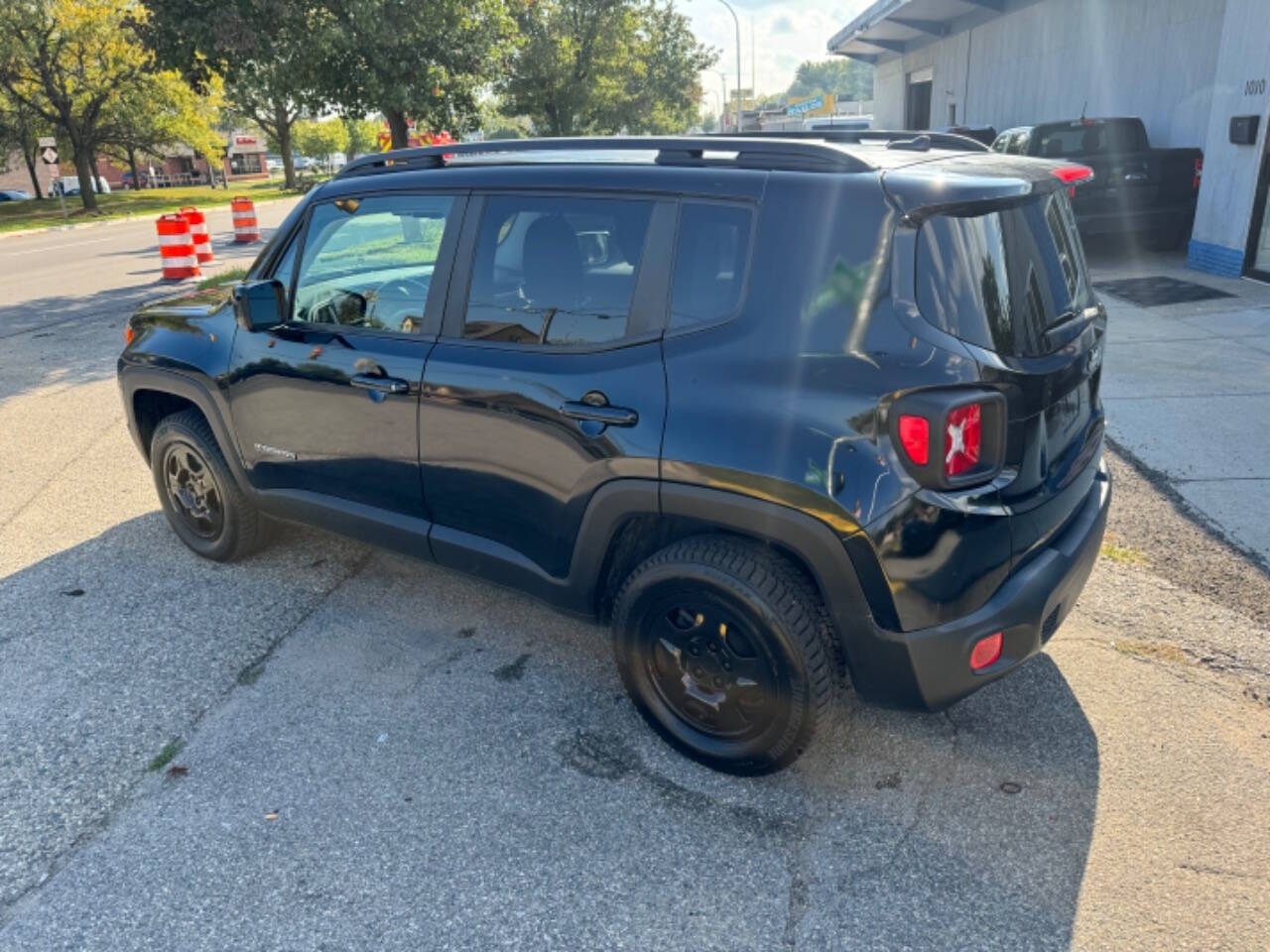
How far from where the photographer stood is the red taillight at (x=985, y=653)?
251 cm

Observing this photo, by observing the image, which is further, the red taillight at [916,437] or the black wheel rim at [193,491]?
the black wheel rim at [193,491]

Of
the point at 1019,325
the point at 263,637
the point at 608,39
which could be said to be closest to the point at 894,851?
the point at 1019,325

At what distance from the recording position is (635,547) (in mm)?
3037

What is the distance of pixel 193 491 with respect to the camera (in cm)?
444

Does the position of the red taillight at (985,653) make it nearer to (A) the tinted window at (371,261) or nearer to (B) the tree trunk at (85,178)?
(A) the tinted window at (371,261)

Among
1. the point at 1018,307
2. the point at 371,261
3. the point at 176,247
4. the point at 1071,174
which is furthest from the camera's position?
the point at 176,247

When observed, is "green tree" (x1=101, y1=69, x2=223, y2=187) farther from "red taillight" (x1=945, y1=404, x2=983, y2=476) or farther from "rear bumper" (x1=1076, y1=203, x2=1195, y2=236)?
"red taillight" (x1=945, y1=404, x2=983, y2=476)

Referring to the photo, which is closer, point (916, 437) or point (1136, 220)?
point (916, 437)

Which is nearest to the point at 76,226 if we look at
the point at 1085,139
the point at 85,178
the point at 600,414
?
the point at 85,178

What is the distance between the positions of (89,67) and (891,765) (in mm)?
38586

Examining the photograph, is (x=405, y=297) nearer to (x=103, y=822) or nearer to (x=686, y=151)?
(x=686, y=151)

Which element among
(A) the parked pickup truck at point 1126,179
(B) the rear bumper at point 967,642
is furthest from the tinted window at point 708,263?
(A) the parked pickup truck at point 1126,179

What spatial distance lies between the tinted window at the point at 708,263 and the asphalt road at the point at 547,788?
1396 mm

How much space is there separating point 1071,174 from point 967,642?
5.47ft
